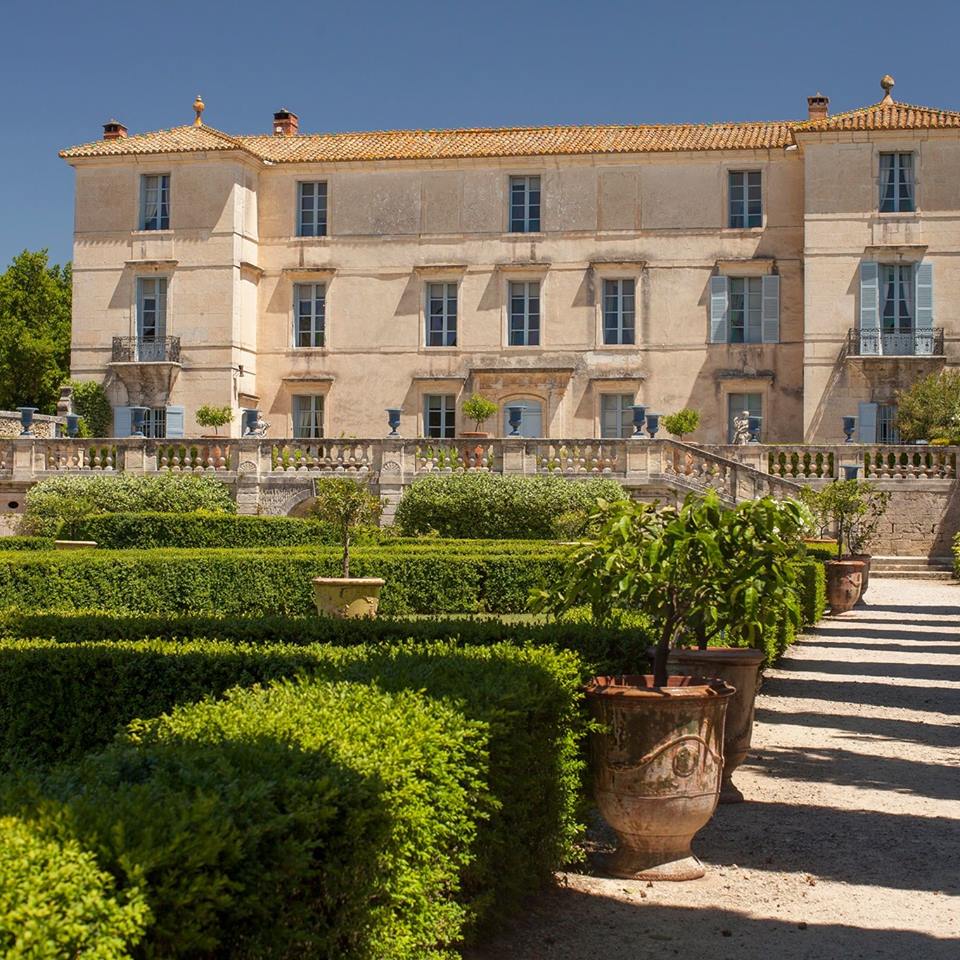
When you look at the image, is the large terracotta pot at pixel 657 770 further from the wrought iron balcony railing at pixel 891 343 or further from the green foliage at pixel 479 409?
the wrought iron balcony railing at pixel 891 343

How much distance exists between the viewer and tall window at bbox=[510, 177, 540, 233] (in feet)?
115

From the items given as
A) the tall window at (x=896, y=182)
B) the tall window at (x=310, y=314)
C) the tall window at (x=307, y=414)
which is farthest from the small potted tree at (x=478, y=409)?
the tall window at (x=896, y=182)

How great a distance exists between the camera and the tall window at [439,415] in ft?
115

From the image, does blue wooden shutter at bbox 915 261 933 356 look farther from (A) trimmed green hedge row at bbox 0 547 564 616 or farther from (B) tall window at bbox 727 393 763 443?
(A) trimmed green hedge row at bbox 0 547 564 616

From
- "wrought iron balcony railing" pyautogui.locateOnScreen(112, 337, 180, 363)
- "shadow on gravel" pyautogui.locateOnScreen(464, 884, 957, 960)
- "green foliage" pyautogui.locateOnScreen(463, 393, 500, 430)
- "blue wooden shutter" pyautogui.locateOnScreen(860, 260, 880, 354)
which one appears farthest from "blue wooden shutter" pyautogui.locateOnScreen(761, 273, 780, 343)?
"shadow on gravel" pyautogui.locateOnScreen(464, 884, 957, 960)

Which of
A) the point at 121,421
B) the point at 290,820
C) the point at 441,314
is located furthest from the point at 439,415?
the point at 290,820

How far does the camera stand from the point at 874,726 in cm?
1073

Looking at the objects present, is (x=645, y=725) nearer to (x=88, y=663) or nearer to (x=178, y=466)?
(x=88, y=663)

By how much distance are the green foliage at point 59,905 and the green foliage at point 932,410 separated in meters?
29.0

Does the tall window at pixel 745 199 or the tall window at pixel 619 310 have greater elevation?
the tall window at pixel 745 199

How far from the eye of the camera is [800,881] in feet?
21.0

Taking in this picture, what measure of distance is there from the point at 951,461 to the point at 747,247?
8.52 metres

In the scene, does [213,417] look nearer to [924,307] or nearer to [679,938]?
[924,307]

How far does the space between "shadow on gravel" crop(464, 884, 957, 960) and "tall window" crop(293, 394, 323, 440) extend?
30249 mm
